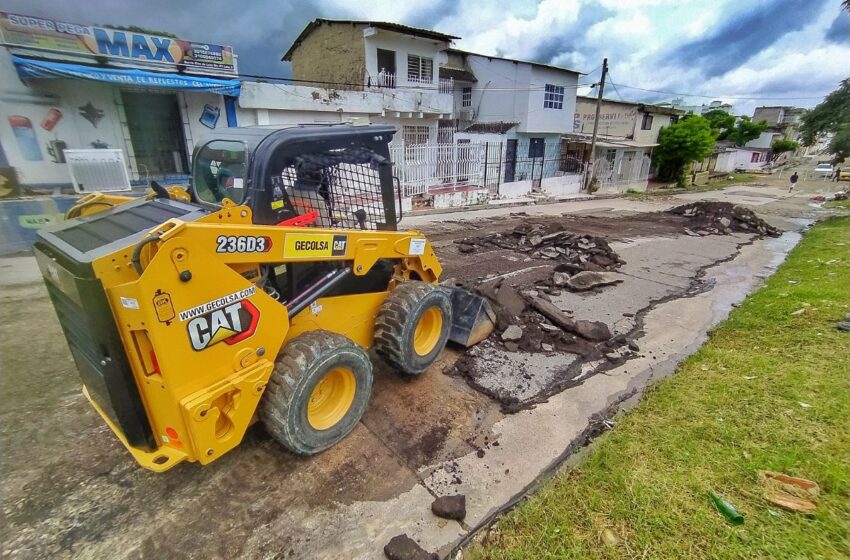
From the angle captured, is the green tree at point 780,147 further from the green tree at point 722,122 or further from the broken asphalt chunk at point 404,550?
the broken asphalt chunk at point 404,550

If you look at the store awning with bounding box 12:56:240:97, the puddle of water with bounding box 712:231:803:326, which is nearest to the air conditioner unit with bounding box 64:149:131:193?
the store awning with bounding box 12:56:240:97

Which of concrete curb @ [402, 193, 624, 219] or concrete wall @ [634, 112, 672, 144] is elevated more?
concrete wall @ [634, 112, 672, 144]

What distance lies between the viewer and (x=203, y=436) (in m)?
2.33

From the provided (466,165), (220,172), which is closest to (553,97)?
(466,165)

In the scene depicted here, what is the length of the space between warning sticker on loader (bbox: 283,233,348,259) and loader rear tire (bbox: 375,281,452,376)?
2.62 feet

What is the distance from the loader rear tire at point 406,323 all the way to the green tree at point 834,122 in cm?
2309

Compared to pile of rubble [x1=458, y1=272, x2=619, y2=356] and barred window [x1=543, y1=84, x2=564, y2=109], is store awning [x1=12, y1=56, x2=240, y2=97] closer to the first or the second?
pile of rubble [x1=458, y1=272, x2=619, y2=356]

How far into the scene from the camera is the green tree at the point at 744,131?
50.4 m

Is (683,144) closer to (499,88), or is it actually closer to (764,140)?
(499,88)

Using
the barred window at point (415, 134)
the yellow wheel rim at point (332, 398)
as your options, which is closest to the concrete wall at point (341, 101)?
the barred window at point (415, 134)

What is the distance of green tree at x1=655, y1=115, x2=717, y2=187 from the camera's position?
26.7 meters

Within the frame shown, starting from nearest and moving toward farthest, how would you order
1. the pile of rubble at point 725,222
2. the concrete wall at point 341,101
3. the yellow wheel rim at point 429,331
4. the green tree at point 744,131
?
the yellow wheel rim at point 429,331
the concrete wall at point 341,101
the pile of rubble at point 725,222
the green tree at point 744,131

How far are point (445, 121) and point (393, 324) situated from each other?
19157 mm

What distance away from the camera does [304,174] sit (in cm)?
309
